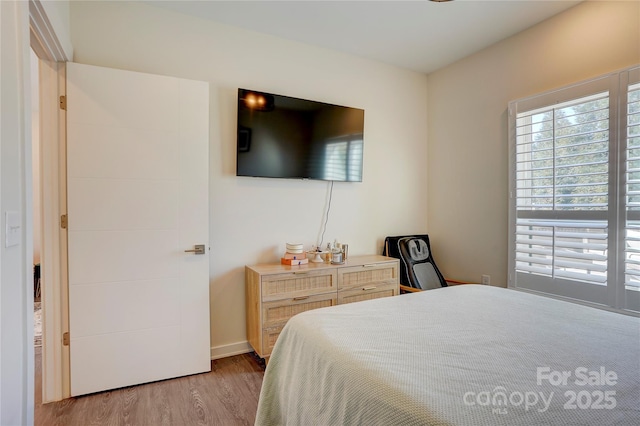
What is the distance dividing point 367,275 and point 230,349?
1342mm

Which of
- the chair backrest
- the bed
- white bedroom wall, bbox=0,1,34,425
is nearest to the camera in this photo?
the bed

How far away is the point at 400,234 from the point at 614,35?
234cm

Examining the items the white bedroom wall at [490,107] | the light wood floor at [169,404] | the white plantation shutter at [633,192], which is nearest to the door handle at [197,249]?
the light wood floor at [169,404]

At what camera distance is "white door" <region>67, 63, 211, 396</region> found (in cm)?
214

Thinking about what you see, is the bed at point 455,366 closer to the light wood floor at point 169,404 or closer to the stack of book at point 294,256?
the light wood floor at point 169,404

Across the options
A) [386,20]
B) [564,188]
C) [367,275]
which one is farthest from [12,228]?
[564,188]

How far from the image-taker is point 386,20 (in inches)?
107

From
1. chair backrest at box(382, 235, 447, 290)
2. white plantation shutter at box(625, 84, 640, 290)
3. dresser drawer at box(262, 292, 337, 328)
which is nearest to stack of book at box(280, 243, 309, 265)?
dresser drawer at box(262, 292, 337, 328)

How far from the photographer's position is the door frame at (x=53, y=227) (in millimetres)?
2080

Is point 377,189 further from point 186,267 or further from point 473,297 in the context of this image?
point 186,267

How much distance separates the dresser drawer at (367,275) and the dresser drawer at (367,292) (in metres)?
0.03

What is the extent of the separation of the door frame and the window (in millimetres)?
3475

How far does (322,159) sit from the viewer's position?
10.0ft

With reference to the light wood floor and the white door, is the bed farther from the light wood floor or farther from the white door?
the white door
